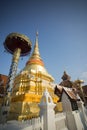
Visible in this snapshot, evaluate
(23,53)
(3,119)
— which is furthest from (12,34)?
(3,119)

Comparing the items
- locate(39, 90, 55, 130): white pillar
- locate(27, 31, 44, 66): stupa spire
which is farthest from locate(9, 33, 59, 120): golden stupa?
locate(39, 90, 55, 130): white pillar

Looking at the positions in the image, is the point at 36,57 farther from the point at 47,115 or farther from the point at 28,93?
the point at 47,115

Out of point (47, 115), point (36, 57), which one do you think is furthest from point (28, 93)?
point (36, 57)

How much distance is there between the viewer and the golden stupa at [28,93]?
8.65m

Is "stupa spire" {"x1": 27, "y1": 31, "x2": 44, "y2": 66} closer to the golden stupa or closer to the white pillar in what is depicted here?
the golden stupa

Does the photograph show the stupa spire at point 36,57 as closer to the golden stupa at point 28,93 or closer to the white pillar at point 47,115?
the golden stupa at point 28,93

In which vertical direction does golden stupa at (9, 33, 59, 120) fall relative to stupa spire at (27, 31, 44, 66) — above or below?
below

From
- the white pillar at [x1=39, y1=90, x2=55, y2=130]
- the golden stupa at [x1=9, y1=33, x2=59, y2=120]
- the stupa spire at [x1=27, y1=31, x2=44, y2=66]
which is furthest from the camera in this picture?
the stupa spire at [x1=27, y1=31, x2=44, y2=66]

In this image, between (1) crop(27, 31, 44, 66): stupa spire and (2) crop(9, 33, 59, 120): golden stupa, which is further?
(1) crop(27, 31, 44, 66): stupa spire

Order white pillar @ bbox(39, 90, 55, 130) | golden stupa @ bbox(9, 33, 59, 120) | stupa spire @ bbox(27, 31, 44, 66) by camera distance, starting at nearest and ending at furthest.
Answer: white pillar @ bbox(39, 90, 55, 130), golden stupa @ bbox(9, 33, 59, 120), stupa spire @ bbox(27, 31, 44, 66)

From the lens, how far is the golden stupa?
865 centimetres

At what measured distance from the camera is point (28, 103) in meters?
9.21

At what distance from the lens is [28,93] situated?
1016cm

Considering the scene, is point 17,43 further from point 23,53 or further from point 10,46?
point 23,53
